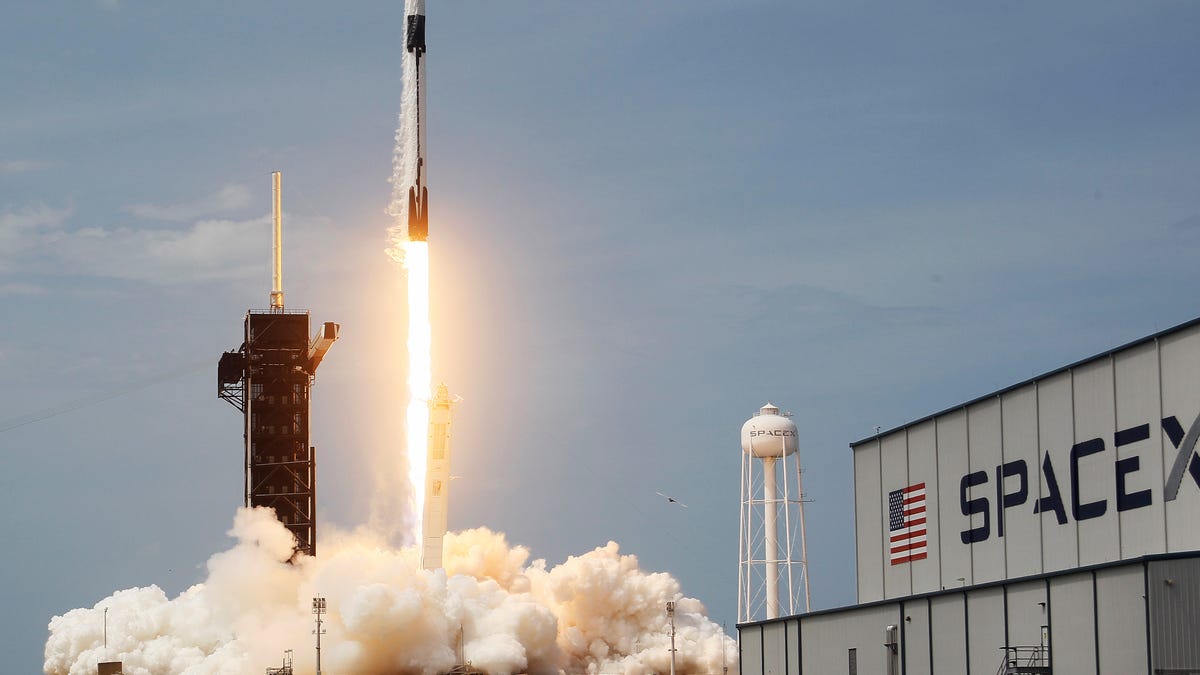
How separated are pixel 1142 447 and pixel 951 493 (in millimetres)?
9802

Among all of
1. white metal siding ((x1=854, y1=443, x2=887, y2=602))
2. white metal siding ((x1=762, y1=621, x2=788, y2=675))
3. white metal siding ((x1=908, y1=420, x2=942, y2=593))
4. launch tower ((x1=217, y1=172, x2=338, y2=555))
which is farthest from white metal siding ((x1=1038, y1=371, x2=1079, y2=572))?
launch tower ((x1=217, y1=172, x2=338, y2=555))

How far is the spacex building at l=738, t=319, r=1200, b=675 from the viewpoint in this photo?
36.7 m

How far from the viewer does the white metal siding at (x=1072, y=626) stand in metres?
37.6

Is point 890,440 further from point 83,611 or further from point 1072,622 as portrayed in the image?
point 83,611

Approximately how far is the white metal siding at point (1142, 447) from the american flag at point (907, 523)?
10769 mm

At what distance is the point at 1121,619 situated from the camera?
36219mm

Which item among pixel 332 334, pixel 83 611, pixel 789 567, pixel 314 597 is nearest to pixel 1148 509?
pixel 789 567

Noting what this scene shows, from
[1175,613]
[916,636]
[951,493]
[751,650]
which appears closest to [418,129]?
[751,650]

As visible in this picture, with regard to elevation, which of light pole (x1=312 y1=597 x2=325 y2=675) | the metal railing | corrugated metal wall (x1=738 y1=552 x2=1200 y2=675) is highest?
light pole (x1=312 y1=597 x2=325 y2=675)

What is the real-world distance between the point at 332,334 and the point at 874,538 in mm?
42855

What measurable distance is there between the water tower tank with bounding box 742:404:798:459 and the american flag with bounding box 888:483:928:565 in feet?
106

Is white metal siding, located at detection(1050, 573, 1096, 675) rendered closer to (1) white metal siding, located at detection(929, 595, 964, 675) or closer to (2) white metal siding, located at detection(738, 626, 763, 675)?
(1) white metal siding, located at detection(929, 595, 964, 675)

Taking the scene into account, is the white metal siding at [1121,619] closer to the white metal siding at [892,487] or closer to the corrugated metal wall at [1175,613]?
the corrugated metal wall at [1175,613]

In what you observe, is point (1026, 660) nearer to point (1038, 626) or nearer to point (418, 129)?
point (1038, 626)
